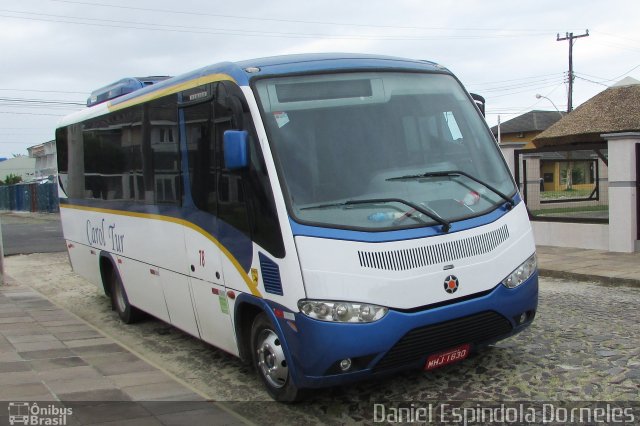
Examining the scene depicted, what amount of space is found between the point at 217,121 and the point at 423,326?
2.50 metres

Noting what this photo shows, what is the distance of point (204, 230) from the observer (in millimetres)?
6133

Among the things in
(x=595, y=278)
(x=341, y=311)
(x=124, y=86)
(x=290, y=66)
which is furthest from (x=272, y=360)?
(x=595, y=278)

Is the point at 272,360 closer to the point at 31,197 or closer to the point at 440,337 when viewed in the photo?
the point at 440,337

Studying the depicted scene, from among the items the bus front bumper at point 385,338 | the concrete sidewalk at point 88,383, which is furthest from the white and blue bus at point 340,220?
the concrete sidewalk at point 88,383

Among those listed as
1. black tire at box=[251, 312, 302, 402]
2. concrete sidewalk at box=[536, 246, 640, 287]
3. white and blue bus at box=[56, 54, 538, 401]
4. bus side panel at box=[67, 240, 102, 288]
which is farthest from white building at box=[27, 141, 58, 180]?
black tire at box=[251, 312, 302, 402]

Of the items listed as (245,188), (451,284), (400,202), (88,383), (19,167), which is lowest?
(88,383)

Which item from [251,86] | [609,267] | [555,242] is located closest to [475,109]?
[251,86]

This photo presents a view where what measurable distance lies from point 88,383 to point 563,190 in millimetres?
15794

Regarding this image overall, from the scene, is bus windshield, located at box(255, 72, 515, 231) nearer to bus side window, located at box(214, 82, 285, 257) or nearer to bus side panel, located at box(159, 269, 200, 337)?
bus side window, located at box(214, 82, 285, 257)

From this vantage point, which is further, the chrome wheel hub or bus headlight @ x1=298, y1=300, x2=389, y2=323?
the chrome wheel hub

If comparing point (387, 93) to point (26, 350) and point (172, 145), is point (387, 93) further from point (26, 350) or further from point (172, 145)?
point (26, 350)

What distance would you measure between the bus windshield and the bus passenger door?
100cm

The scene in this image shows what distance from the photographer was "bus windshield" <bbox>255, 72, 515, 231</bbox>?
5.01 meters

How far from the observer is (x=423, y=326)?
4.82 m
